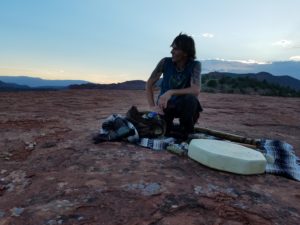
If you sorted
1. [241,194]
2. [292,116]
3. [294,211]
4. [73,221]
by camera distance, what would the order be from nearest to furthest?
[73,221], [294,211], [241,194], [292,116]

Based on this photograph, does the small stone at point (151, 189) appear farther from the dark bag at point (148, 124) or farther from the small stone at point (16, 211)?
the dark bag at point (148, 124)

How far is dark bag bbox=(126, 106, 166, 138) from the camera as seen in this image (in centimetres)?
352

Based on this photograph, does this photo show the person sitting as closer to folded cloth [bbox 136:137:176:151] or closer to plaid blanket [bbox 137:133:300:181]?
plaid blanket [bbox 137:133:300:181]

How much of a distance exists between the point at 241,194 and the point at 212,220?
18.0 inches

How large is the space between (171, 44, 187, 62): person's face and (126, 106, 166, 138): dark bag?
0.59 m

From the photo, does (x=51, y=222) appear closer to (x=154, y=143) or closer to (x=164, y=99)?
(x=154, y=143)

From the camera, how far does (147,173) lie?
2518 millimetres

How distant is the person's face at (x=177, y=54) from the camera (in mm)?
3477

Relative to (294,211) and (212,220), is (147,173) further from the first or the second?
(294,211)

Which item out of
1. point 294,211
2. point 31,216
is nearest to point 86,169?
point 31,216

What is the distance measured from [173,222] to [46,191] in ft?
2.77

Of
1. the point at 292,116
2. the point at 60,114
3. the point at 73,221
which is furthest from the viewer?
the point at 292,116

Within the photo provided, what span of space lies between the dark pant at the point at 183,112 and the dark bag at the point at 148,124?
0.16m

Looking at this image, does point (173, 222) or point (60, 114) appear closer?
point (173, 222)
